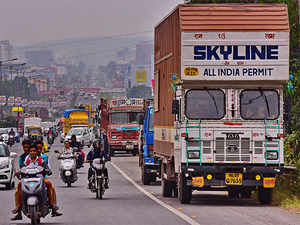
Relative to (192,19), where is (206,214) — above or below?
below

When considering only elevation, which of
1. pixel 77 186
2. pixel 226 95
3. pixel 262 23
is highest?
pixel 262 23

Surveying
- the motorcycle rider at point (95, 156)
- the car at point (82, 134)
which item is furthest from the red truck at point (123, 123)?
the motorcycle rider at point (95, 156)

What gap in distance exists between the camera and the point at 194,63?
22.1m

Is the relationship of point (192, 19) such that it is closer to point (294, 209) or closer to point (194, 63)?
point (194, 63)

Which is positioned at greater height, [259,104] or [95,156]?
[259,104]

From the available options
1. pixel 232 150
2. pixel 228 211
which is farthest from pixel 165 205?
pixel 228 211

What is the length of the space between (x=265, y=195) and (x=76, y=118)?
6864cm

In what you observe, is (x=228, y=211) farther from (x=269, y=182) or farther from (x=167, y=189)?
(x=167, y=189)

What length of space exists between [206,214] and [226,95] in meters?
3.52

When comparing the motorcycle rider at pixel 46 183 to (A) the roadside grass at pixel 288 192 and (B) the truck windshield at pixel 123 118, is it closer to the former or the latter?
(A) the roadside grass at pixel 288 192

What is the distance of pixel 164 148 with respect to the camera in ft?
80.5

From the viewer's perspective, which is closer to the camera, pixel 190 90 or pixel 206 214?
pixel 206 214

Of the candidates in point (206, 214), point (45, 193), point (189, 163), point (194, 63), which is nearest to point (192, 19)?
point (194, 63)

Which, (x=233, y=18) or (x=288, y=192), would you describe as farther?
(x=288, y=192)
